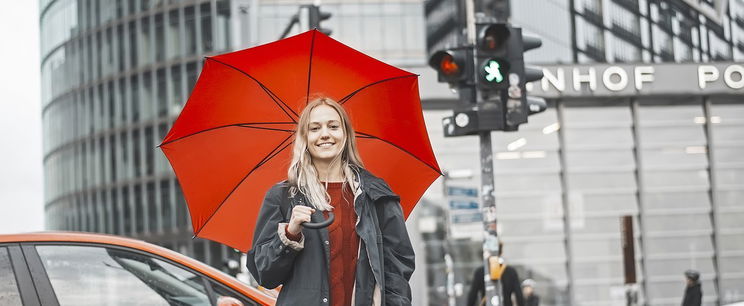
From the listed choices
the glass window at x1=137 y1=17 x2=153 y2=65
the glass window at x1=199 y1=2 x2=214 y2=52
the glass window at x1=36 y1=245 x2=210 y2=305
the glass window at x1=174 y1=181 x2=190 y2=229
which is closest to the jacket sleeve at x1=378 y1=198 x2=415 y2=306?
the glass window at x1=36 y1=245 x2=210 y2=305

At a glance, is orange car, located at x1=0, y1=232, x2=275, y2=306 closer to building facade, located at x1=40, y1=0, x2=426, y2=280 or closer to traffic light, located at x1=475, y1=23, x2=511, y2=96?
traffic light, located at x1=475, y1=23, x2=511, y2=96

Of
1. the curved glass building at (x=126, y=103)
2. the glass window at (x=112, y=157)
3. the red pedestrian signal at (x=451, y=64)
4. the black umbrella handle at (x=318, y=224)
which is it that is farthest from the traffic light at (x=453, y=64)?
the glass window at (x=112, y=157)

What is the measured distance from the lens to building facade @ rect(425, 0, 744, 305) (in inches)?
861

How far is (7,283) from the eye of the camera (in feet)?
14.9

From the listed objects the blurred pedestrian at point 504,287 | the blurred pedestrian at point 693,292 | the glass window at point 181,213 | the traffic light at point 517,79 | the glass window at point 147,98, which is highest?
the glass window at point 147,98

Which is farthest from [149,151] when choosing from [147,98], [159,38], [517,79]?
[517,79]

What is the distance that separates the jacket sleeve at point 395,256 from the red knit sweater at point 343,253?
0.12 metres

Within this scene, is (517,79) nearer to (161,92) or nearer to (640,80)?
(640,80)

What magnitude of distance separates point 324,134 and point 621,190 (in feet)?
63.8

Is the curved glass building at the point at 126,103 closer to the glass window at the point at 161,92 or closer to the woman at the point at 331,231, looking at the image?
the glass window at the point at 161,92

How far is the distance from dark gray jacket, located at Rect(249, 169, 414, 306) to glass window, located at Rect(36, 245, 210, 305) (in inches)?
45.2

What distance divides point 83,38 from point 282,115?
58.9 m

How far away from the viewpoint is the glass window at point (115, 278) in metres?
4.61

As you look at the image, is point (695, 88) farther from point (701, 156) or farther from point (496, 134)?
point (496, 134)
